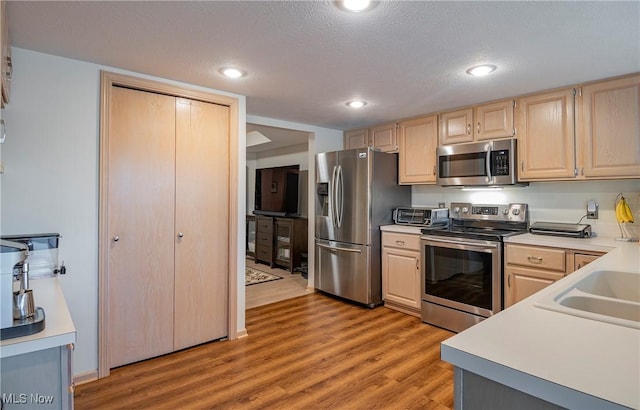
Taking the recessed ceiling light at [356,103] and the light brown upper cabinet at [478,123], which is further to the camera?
the recessed ceiling light at [356,103]

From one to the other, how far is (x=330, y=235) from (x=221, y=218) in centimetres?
152

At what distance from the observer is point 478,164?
3.18 metres

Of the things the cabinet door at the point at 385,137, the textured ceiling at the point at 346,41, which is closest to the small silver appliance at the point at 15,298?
the textured ceiling at the point at 346,41

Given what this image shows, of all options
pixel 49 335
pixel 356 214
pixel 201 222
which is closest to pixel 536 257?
pixel 356 214

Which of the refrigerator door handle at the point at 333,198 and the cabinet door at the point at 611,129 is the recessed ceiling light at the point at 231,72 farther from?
the cabinet door at the point at 611,129

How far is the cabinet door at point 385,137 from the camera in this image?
12.9 feet

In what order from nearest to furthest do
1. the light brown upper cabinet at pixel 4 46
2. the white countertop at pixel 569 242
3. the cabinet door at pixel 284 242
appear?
the light brown upper cabinet at pixel 4 46 < the white countertop at pixel 569 242 < the cabinet door at pixel 284 242

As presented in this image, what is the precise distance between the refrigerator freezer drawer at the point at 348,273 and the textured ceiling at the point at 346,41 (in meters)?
1.79

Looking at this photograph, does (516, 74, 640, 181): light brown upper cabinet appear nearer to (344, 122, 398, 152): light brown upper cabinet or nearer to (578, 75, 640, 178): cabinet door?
(578, 75, 640, 178): cabinet door

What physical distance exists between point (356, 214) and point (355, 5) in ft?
7.99

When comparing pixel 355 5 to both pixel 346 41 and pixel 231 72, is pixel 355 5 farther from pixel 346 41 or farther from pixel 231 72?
pixel 231 72

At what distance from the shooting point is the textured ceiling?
5.34ft

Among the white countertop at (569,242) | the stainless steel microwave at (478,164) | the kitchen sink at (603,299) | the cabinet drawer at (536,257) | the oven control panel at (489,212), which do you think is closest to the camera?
the kitchen sink at (603,299)

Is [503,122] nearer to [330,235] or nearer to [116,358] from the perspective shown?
[330,235]
